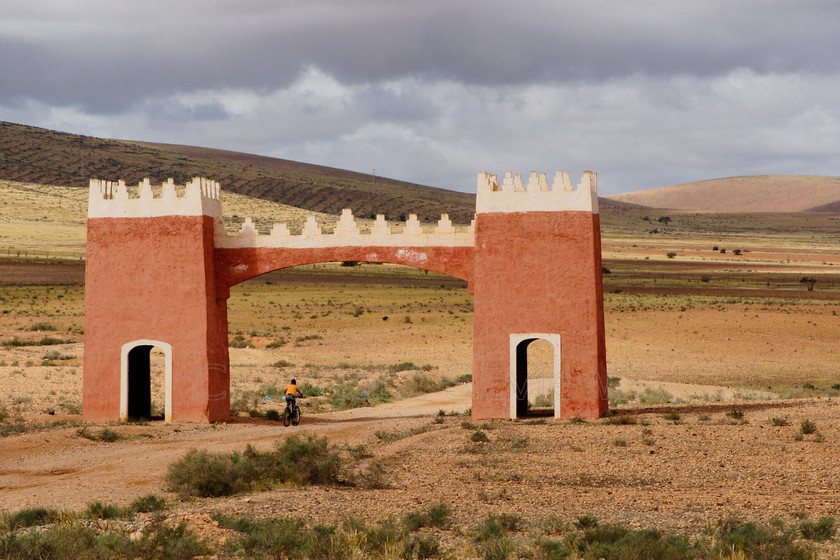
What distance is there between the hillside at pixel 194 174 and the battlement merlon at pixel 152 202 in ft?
321

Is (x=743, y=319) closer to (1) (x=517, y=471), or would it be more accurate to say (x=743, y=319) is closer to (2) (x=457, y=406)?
(2) (x=457, y=406)

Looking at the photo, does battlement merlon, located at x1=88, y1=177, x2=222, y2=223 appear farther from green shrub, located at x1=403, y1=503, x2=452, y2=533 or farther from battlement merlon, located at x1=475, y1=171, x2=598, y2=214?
green shrub, located at x1=403, y1=503, x2=452, y2=533

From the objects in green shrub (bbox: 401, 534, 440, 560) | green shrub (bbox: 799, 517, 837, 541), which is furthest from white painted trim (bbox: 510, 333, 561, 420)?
green shrub (bbox: 401, 534, 440, 560)

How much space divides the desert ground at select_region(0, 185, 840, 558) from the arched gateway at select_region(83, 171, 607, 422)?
3.38ft

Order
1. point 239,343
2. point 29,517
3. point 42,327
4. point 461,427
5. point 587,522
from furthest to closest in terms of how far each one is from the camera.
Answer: point 42,327 → point 239,343 → point 461,427 → point 29,517 → point 587,522

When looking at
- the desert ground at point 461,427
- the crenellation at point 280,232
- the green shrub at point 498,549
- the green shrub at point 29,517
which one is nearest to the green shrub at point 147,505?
the desert ground at point 461,427

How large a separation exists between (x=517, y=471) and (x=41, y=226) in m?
89.4

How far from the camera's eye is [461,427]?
18703 mm

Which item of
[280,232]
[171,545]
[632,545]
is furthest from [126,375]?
[632,545]

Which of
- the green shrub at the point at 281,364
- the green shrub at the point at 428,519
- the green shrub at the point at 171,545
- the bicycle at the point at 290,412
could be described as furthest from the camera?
the green shrub at the point at 281,364

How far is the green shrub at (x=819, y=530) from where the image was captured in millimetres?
9992

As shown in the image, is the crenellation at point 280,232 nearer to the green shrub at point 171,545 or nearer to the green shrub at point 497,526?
the green shrub at point 497,526

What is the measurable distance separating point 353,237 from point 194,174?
112 metres

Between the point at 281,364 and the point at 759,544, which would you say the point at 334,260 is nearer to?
the point at 281,364
